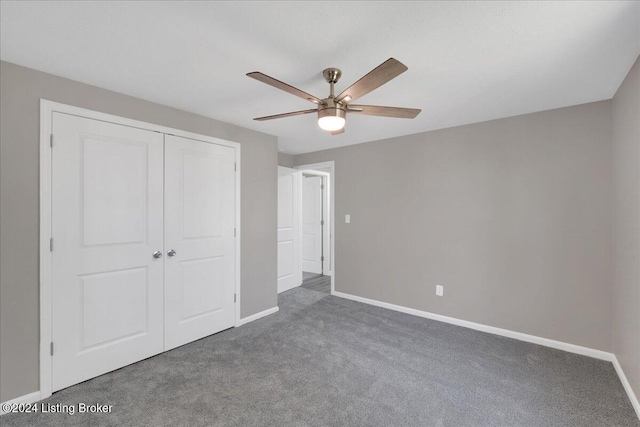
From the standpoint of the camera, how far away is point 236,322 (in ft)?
10.8

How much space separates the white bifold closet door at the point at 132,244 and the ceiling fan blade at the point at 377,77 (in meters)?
1.88

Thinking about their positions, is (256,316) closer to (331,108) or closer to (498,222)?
(331,108)

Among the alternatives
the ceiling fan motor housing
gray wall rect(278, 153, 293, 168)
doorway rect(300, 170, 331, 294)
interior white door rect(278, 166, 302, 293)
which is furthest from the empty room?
doorway rect(300, 170, 331, 294)

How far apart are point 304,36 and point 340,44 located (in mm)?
227

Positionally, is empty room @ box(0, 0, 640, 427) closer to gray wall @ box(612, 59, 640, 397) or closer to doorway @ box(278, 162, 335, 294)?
gray wall @ box(612, 59, 640, 397)

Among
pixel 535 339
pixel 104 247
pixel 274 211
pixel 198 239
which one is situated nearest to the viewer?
pixel 104 247

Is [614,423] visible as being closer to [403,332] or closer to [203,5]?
[403,332]

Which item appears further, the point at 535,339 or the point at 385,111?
the point at 535,339

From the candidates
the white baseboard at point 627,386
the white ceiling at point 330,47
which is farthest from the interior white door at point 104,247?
the white baseboard at point 627,386

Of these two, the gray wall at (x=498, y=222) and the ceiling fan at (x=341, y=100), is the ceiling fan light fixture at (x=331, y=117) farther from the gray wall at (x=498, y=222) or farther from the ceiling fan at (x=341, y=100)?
the gray wall at (x=498, y=222)

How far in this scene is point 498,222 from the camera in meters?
3.07

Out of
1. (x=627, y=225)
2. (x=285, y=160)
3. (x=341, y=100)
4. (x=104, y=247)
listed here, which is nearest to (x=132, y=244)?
(x=104, y=247)

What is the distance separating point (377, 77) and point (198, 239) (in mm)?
2392

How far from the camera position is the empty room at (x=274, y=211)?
1.65 m
